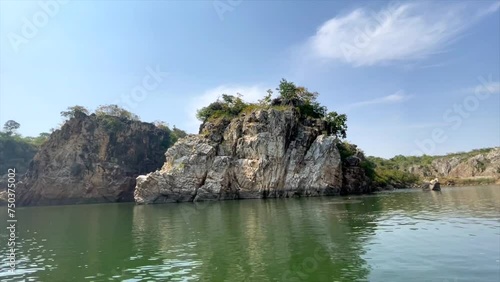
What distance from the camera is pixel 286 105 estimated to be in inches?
2980

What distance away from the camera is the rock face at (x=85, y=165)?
270ft

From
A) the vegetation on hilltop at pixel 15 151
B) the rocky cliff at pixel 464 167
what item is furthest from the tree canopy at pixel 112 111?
the rocky cliff at pixel 464 167

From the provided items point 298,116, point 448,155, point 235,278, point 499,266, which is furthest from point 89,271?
point 448,155

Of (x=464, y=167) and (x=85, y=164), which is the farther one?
(x=464, y=167)

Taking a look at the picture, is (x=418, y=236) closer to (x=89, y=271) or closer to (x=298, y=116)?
(x=89, y=271)

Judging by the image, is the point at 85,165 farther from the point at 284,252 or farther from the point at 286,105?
the point at 284,252

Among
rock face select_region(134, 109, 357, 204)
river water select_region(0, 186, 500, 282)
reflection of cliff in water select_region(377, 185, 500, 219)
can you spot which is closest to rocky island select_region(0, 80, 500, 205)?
rock face select_region(134, 109, 357, 204)

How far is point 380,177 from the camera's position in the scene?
295ft

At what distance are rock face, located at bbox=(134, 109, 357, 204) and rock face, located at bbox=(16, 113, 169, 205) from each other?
837 inches

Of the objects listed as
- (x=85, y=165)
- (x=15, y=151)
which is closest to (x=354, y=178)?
(x=85, y=165)

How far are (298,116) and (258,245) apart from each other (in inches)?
2221

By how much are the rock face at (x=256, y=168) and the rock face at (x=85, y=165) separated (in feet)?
69.8

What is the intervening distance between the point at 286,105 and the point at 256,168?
17.3 m

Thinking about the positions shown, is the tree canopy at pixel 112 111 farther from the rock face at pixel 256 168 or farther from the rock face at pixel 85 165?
the rock face at pixel 256 168
